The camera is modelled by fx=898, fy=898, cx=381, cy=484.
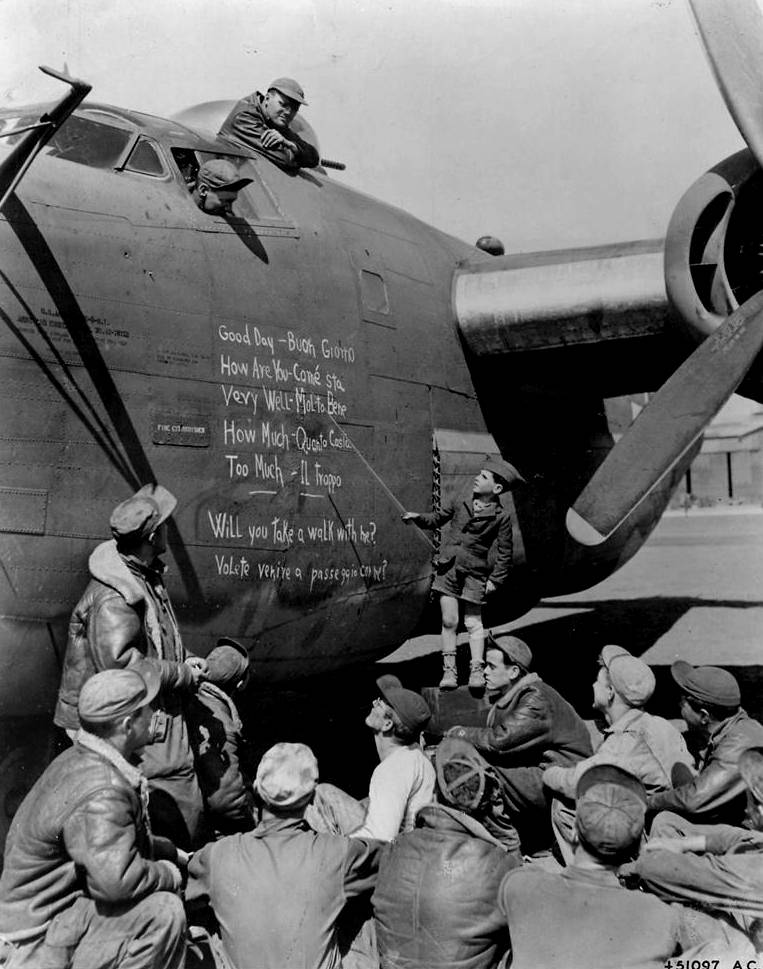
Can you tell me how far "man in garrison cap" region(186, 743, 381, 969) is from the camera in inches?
127

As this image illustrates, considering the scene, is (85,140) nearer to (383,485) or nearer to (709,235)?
(383,485)

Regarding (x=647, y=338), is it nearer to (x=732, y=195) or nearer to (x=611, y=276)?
(x=611, y=276)

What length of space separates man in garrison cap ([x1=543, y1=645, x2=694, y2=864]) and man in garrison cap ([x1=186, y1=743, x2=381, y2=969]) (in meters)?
1.70

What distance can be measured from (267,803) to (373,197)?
5.68 meters

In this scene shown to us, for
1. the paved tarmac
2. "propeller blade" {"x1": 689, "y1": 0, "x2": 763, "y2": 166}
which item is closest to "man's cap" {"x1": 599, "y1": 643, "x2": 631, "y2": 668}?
"propeller blade" {"x1": 689, "y1": 0, "x2": 763, "y2": 166}

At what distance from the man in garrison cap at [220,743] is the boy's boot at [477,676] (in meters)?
2.17

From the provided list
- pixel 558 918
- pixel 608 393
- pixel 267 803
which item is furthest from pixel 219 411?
pixel 608 393

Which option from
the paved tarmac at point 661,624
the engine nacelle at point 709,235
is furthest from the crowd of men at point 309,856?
the paved tarmac at point 661,624

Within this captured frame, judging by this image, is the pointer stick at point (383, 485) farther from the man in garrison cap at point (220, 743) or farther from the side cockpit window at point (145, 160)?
the side cockpit window at point (145, 160)

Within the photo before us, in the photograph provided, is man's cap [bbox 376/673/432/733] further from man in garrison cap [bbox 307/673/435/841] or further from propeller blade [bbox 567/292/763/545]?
propeller blade [bbox 567/292/763/545]

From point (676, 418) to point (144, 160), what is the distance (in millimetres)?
4040

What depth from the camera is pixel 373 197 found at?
25.4ft

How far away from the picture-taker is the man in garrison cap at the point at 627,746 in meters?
4.89

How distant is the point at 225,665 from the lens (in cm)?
507
